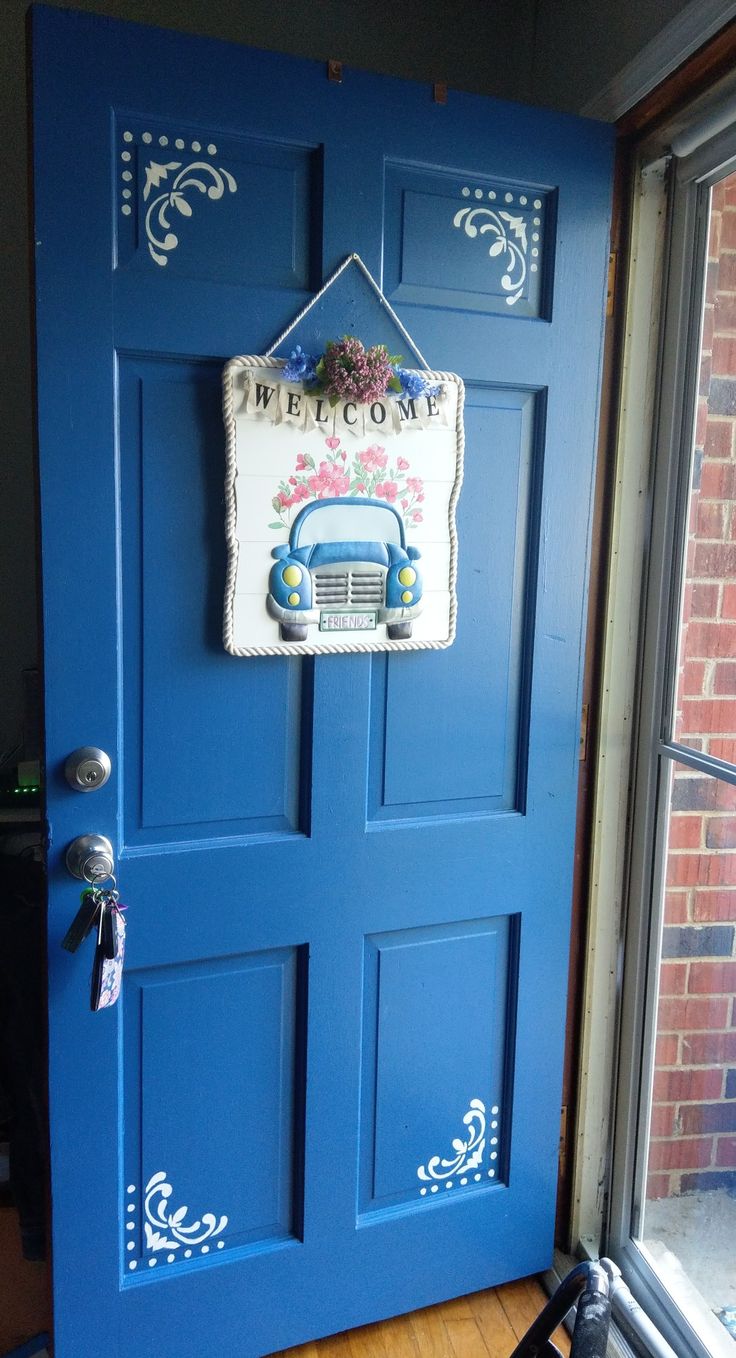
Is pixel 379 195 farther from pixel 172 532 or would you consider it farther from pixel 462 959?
pixel 462 959

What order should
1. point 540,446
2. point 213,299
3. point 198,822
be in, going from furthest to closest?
1. point 540,446
2. point 198,822
3. point 213,299

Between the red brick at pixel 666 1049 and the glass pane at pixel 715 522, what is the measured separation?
21.9 inches

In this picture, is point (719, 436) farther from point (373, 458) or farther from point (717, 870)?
point (717, 870)

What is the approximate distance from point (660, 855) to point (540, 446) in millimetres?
782

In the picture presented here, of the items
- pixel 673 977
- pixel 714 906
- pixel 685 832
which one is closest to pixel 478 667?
pixel 685 832

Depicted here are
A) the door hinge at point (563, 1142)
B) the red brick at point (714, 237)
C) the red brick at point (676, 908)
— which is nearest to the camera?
the red brick at point (714, 237)

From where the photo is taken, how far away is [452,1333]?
1710 millimetres

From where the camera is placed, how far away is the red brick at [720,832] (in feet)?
5.09

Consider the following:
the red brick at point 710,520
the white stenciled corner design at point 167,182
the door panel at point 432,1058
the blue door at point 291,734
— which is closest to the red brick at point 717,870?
the blue door at point 291,734

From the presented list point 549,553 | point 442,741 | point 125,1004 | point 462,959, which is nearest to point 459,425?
point 549,553

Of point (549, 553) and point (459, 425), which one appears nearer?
point (459, 425)

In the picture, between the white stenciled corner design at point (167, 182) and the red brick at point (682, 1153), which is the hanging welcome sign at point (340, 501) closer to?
the white stenciled corner design at point (167, 182)

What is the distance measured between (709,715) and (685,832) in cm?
23

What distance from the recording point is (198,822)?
59.6 inches
